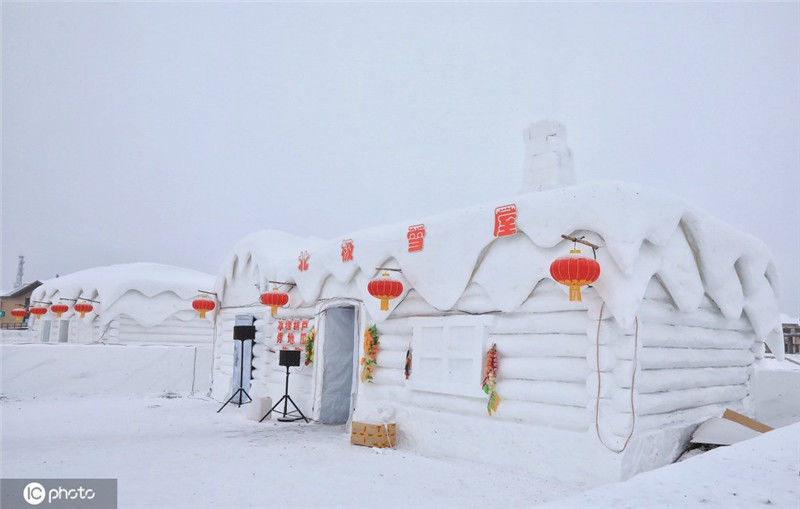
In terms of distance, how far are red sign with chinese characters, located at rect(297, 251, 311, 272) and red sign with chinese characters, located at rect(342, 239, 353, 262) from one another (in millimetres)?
1382

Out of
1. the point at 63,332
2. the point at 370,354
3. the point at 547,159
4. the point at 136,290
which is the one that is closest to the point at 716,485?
the point at 370,354

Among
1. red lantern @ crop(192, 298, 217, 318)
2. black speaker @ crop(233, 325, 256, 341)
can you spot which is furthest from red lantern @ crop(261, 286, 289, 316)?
red lantern @ crop(192, 298, 217, 318)

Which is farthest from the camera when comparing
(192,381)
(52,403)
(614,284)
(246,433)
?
(192,381)

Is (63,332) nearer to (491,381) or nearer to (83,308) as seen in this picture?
(83,308)

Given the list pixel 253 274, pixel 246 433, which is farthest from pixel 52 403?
pixel 246 433

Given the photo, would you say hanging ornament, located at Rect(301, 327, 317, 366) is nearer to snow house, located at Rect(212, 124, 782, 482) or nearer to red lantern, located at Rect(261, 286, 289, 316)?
snow house, located at Rect(212, 124, 782, 482)

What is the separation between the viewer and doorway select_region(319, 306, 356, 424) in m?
10.7

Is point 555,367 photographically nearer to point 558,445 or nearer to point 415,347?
point 558,445

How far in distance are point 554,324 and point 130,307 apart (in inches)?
727

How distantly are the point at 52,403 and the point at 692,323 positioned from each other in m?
13.3

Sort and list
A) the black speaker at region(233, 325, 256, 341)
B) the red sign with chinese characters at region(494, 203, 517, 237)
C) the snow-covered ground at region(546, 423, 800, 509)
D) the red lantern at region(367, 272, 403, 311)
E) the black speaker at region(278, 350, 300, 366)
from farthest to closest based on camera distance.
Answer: the black speaker at region(233, 325, 256, 341) → the black speaker at region(278, 350, 300, 366) → the red lantern at region(367, 272, 403, 311) → the red sign with chinese characters at region(494, 203, 517, 237) → the snow-covered ground at region(546, 423, 800, 509)

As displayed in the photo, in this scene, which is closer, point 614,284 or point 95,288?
point 614,284

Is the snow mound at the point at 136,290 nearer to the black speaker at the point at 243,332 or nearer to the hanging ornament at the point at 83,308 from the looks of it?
the hanging ornament at the point at 83,308

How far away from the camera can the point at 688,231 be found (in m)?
7.07
